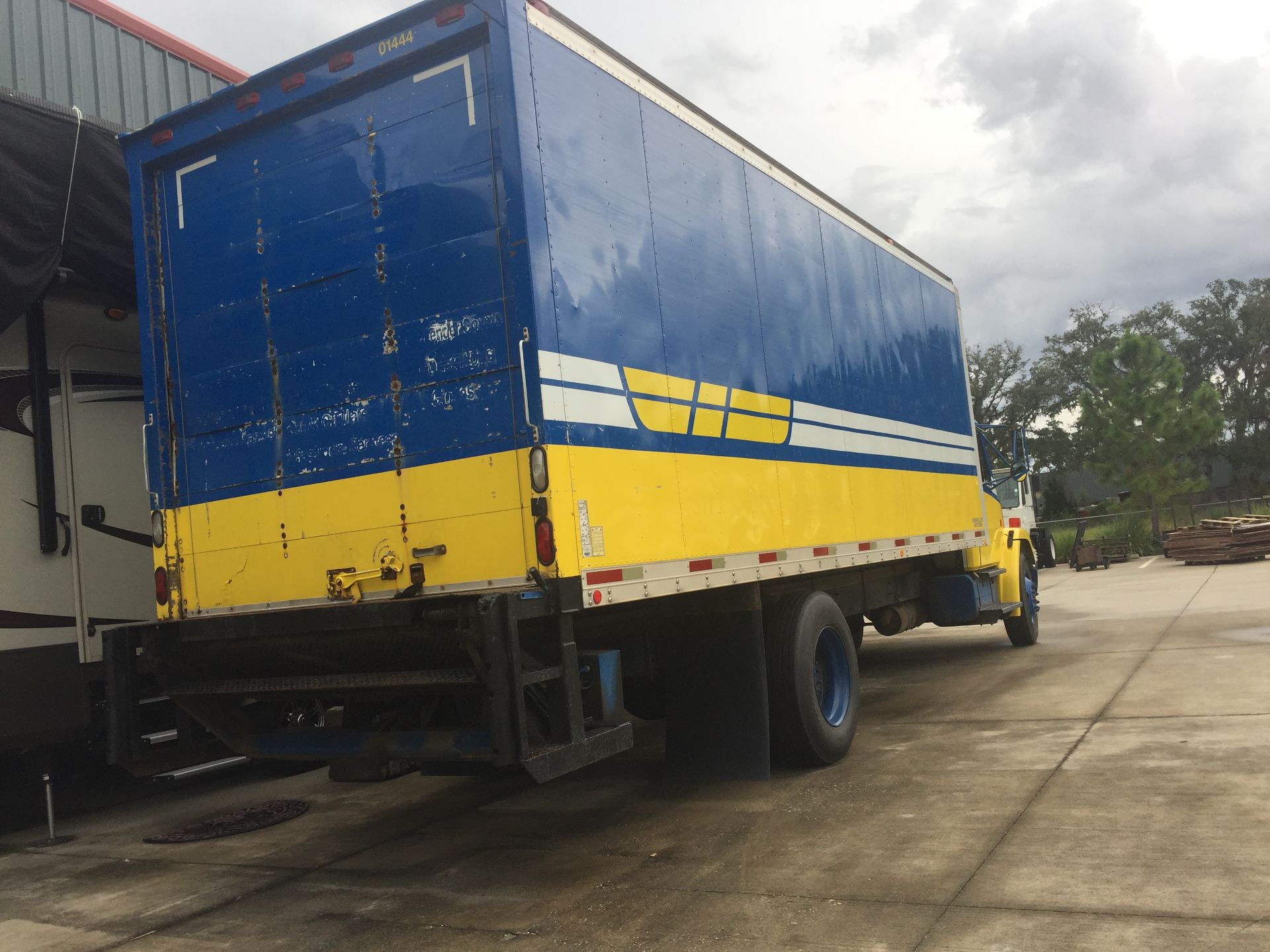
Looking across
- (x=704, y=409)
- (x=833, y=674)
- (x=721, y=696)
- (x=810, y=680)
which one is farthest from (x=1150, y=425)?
(x=704, y=409)

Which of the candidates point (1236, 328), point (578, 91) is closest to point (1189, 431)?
point (1236, 328)

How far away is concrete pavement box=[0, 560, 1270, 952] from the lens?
4035mm

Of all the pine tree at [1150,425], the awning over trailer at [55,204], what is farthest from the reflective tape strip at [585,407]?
the pine tree at [1150,425]

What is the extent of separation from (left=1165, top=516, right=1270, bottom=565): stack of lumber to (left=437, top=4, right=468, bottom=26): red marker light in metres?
24.1

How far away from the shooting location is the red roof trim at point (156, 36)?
7586mm

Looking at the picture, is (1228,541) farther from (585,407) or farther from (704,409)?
(585,407)

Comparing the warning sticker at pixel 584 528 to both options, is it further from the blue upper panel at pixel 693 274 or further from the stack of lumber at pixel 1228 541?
the stack of lumber at pixel 1228 541

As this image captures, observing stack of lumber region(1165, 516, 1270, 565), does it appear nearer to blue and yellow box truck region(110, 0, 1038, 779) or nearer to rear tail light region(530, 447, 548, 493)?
blue and yellow box truck region(110, 0, 1038, 779)

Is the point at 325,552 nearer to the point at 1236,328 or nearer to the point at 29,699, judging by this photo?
the point at 29,699

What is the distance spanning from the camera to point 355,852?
5793mm

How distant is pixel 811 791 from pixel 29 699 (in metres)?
4.63

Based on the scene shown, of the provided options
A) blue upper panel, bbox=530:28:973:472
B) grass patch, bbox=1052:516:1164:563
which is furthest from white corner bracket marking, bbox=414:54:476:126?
grass patch, bbox=1052:516:1164:563

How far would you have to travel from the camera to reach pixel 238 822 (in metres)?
6.77

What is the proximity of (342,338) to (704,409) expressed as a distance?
193 centimetres
